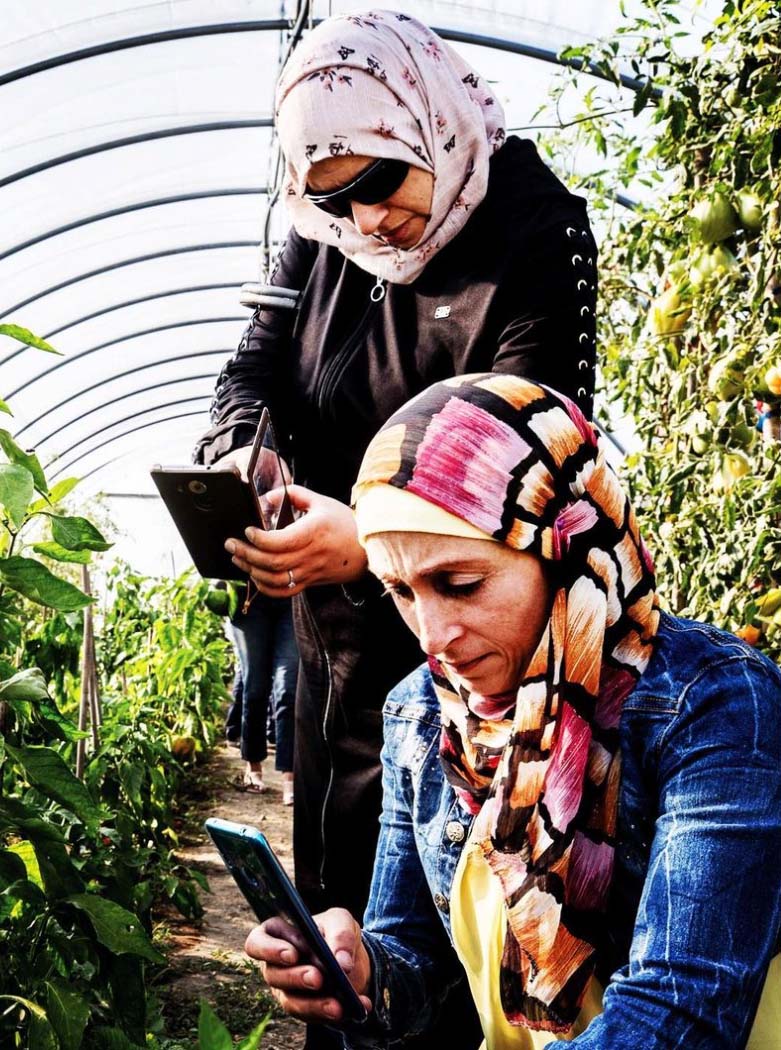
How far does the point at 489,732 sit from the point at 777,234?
133cm

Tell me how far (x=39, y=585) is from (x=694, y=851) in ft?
2.58

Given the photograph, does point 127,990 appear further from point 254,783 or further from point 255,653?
point 254,783

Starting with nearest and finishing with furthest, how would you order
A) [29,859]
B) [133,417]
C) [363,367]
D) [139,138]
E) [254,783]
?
1. [29,859]
2. [363,367]
3. [254,783]
4. [139,138]
5. [133,417]

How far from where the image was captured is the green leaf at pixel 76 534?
1.45 metres

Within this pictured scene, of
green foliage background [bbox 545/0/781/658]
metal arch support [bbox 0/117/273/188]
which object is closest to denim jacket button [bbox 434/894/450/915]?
green foliage background [bbox 545/0/781/658]

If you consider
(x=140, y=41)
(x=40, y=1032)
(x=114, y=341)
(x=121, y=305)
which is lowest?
(x=40, y=1032)

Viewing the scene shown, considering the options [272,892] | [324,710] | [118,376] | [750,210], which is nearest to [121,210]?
[118,376]

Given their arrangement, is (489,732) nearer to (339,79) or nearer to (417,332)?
(417,332)

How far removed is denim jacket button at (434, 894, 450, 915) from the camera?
51.6 inches

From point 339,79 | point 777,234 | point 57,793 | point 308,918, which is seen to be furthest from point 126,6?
point 308,918

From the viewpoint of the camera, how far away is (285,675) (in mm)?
4367

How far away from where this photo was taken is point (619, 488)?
114 cm

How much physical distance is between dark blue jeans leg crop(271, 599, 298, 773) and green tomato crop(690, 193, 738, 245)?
2.30 metres

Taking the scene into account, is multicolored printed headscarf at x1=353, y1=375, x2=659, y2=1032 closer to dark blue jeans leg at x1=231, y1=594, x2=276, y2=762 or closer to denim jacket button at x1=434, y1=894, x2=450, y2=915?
denim jacket button at x1=434, y1=894, x2=450, y2=915
